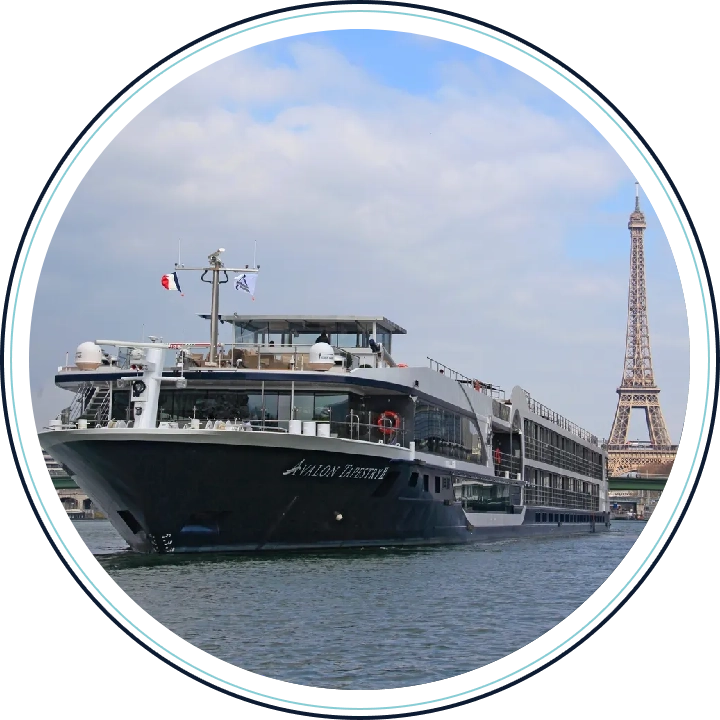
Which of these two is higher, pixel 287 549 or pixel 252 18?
pixel 252 18

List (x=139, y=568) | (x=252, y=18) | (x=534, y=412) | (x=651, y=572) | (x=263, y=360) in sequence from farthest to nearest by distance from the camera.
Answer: (x=534, y=412), (x=263, y=360), (x=139, y=568), (x=252, y=18), (x=651, y=572)

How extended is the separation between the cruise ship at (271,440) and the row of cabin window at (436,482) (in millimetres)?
99

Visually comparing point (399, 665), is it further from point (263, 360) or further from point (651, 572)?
point (263, 360)

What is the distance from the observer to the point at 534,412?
55.5 metres

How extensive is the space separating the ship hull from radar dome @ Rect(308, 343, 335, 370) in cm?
262

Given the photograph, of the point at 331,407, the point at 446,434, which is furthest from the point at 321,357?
the point at 446,434

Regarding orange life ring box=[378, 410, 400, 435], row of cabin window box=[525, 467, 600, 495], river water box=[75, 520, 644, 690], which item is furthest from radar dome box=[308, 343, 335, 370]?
row of cabin window box=[525, 467, 600, 495]

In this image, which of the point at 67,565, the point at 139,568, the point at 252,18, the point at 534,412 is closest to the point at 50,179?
the point at 252,18

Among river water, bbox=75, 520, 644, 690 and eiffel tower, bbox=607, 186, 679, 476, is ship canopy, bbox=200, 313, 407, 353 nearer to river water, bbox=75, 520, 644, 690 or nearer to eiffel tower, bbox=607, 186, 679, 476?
river water, bbox=75, 520, 644, 690

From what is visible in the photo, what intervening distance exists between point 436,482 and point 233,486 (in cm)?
1019

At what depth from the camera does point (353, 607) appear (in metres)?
20.6

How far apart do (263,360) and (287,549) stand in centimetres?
650

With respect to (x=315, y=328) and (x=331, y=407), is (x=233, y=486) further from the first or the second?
(x=315, y=328)

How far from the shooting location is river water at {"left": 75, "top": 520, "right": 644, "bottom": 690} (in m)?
15.6
